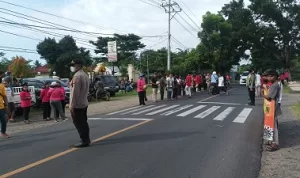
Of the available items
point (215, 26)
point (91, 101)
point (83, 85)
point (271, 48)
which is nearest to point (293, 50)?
→ point (271, 48)

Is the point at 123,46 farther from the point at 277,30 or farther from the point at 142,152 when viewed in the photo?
the point at 142,152

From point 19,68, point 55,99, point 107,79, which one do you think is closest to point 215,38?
point 107,79

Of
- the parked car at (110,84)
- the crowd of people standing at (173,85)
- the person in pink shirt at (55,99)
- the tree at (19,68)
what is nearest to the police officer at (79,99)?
the person in pink shirt at (55,99)

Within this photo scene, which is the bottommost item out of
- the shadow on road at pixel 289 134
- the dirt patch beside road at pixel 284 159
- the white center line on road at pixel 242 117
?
the dirt patch beside road at pixel 284 159

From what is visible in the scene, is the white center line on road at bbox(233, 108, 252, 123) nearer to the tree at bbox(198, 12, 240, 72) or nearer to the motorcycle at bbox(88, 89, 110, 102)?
the motorcycle at bbox(88, 89, 110, 102)

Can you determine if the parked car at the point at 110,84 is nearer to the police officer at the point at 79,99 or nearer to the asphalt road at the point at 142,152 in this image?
the asphalt road at the point at 142,152

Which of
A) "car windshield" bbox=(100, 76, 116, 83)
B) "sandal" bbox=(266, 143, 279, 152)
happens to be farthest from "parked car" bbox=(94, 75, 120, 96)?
"sandal" bbox=(266, 143, 279, 152)

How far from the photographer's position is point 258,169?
6.53m

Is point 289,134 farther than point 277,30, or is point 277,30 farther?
point 277,30

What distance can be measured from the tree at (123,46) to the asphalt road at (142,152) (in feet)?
182

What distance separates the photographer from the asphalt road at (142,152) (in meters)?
6.20

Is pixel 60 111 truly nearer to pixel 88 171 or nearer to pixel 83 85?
pixel 83 85

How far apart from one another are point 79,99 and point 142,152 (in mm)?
1848

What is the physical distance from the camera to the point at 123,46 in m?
67.1
